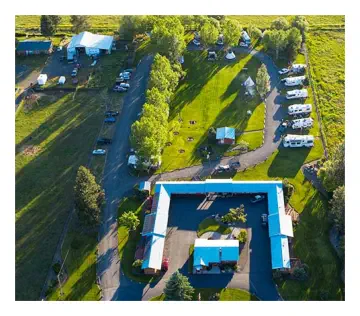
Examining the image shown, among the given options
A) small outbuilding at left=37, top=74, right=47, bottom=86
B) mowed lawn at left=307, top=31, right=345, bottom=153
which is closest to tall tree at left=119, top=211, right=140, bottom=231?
mowed lawn at left=307, top=31, right=345, bottom=153

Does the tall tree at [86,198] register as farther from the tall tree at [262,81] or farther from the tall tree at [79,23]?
the tall tree at [79,23]

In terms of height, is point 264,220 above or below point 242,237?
above

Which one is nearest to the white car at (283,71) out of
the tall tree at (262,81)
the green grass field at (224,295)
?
the tall tree at (262,81)

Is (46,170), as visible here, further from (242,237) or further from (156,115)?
(242,237)

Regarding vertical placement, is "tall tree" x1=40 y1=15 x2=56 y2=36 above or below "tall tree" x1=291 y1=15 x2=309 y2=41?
below

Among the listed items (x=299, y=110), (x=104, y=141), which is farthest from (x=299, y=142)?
(x=104, y=141)

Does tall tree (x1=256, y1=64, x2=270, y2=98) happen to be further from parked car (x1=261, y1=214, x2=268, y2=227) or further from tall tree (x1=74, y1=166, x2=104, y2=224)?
tall tree (x1=74, y1=166, x2=104, y2=224)

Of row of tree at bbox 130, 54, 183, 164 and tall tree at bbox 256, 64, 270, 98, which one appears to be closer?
row of tree at bbox 130, 54, 183, 164
